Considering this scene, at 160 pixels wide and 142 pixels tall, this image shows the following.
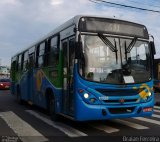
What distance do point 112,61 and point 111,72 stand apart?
308mm

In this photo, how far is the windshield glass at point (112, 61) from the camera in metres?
9.12

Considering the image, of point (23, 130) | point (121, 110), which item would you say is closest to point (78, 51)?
point (121, 110)

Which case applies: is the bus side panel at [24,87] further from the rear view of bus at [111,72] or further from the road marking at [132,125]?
the rear view of bus at [111,72]

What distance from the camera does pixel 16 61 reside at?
19828mm

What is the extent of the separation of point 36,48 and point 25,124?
4.09 meters

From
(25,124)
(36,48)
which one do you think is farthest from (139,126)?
(36,48)

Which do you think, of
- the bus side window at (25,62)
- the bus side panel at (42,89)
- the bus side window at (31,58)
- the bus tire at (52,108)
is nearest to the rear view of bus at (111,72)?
the bus side panel at (42,89)

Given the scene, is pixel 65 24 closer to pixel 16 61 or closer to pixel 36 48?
pixel 36 48

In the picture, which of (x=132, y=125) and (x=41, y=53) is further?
(x=41, y=53)

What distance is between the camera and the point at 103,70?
30.2 ft

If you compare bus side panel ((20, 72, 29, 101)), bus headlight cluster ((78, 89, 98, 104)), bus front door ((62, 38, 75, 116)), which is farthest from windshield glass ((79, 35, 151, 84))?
bus side panel ((20, 72, 29, 101))

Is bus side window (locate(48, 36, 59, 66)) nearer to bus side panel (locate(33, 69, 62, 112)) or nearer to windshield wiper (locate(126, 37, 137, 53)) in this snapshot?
bus side panel (locate(33, 69, 62, 112))

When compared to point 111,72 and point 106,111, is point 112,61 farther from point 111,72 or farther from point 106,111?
point 106,111

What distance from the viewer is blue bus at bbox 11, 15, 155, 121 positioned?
902 centimetres
